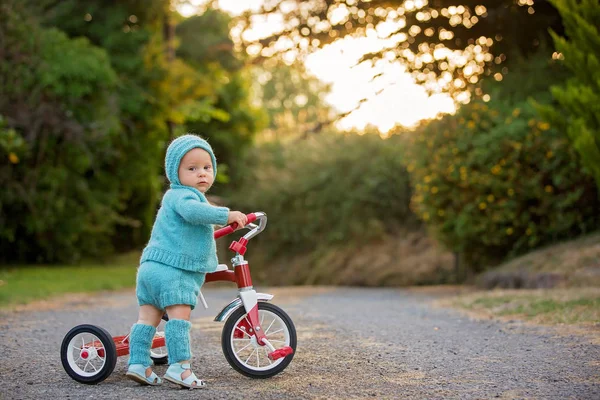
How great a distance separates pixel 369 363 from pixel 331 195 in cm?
1222

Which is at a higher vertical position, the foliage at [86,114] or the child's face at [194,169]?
the foliage at [86,114]

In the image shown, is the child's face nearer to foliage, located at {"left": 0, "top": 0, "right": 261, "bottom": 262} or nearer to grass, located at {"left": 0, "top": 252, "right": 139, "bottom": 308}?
grass, located at {"left": 0, "top": 252, "right": 139, "bottom": 308}

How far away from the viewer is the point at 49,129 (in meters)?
14.3

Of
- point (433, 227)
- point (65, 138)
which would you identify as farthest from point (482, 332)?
point (65, 138)

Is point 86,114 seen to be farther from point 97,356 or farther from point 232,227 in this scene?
point 232,227

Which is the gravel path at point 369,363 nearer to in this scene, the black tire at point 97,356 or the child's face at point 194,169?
the black tire at point 97,356

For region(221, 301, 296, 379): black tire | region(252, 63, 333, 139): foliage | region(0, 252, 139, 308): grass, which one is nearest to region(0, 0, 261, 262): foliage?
region(0, 252, 139, 308): grass

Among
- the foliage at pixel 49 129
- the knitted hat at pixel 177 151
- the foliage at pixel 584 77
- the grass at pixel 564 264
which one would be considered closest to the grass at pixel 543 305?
the grass at pixel 564 264

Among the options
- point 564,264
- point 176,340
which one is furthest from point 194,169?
point 564,264

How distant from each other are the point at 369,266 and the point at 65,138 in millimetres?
6456

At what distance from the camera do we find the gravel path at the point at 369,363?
4.29 metres

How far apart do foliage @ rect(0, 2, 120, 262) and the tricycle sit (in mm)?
8586

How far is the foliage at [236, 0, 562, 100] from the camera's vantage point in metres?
12.9

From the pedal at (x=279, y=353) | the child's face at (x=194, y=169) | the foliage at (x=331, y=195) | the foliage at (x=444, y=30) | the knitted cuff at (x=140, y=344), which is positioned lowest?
the pedal at (x=279, y=353)
